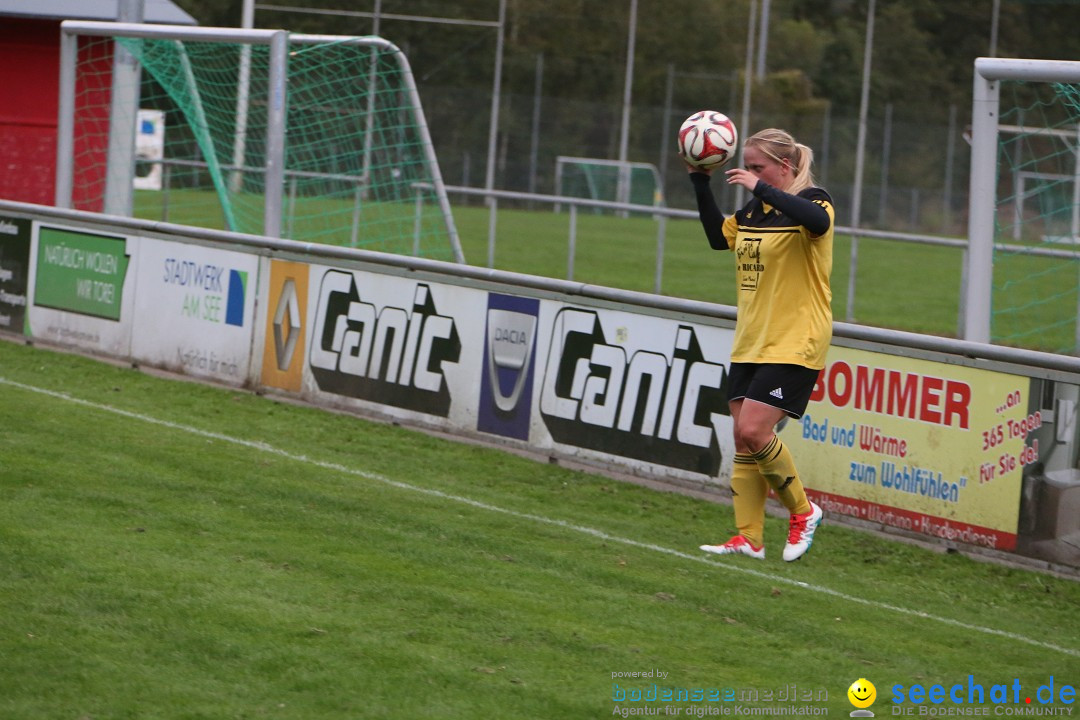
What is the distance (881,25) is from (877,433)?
48.2 metres

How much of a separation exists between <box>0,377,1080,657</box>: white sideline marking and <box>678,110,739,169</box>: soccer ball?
75.9 inches

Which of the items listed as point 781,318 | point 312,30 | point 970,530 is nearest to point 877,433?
point 970,530

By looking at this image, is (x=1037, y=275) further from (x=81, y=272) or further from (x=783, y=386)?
(x=81, y=272)

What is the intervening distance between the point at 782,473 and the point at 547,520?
1427mm

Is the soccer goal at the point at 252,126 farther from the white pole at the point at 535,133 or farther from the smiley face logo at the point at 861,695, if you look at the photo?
the white pole at the point at 535,133

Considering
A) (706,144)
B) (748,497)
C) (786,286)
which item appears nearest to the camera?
(786,286)

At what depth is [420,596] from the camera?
611cm

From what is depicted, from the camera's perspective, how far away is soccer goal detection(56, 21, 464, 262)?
13898 millimetres

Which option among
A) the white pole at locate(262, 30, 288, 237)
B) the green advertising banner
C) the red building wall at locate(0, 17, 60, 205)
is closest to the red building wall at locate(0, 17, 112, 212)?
the red building wall at locate(0, 17, 60, 205)

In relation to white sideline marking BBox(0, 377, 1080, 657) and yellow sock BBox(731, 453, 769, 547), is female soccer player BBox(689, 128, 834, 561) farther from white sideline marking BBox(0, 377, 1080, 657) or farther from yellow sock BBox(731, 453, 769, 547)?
white sideline marking BBox(0, 377, 1080, 657)

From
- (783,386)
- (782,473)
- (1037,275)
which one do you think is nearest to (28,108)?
(1037,275)

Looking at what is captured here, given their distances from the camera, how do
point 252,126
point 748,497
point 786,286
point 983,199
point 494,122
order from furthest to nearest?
point 494,122 → point 252,126 → point 983,199 → point 748,497 → point 786,286

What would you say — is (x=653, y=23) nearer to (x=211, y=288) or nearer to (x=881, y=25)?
(x=881, y=25)

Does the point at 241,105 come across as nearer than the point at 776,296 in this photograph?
No
